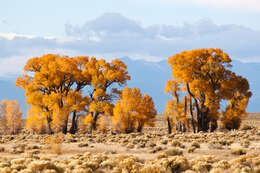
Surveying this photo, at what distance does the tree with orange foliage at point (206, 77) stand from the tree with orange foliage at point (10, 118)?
34432 mm

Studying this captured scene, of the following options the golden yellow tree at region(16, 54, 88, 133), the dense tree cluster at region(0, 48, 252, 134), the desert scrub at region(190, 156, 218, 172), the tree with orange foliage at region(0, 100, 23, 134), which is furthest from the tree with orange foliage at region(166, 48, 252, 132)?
the tree with orange foliage at region(0, 100, 23, 134)

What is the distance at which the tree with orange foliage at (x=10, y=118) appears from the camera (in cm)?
6091

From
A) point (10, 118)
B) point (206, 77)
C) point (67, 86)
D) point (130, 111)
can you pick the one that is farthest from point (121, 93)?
point (10, 118)

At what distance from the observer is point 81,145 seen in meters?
27.5

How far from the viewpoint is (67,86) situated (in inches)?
1821

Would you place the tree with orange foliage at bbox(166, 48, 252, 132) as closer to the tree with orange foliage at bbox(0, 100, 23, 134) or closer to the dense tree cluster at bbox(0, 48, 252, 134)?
the dense tree cluster at bbox(0, 48, 252, 134)

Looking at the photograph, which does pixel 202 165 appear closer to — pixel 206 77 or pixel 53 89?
pixel 206 77

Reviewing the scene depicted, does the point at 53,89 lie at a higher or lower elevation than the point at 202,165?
higher

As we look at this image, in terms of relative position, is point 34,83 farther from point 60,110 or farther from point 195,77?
point 195,77

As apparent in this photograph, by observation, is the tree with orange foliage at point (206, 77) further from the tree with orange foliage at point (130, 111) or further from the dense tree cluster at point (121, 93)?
the tree with orange foliage at point (130, 111)

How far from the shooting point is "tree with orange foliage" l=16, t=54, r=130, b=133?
43406 millimetres

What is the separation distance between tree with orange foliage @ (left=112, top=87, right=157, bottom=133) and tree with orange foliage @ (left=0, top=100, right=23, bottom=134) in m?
25.2

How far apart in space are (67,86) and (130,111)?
9430mm

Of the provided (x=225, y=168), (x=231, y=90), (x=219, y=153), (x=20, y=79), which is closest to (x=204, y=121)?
(x=231, y=90)
